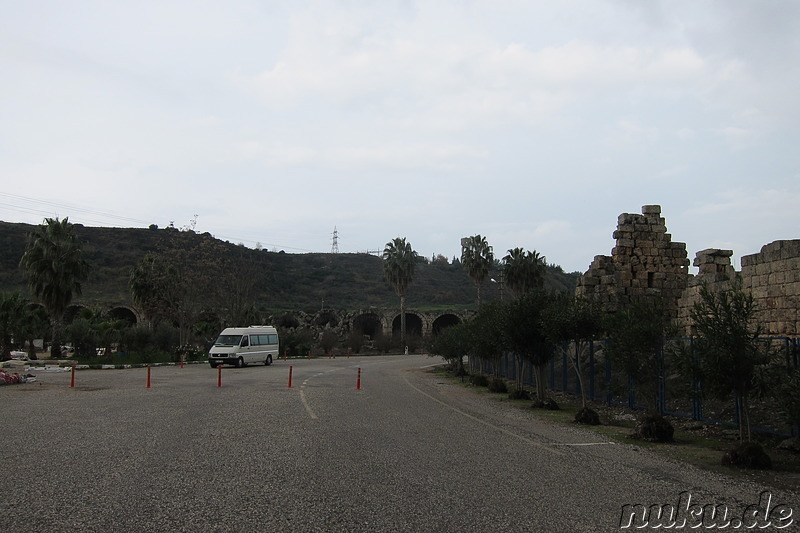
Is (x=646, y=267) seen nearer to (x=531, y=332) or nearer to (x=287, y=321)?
(x=531, y=332)

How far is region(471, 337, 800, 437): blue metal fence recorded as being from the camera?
1244 cm

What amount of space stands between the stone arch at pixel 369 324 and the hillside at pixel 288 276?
696 centimetres

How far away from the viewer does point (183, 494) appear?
7559mm

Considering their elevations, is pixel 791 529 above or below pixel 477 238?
below

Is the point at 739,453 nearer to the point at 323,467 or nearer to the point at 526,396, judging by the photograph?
→ the point at 323,467

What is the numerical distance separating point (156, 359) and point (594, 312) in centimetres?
3322

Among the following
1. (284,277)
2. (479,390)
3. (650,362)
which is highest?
(284,277)

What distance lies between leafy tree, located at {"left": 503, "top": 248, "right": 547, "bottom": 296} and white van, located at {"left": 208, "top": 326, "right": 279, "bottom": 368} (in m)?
26.0

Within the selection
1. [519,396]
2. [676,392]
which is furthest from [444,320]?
[676,392]

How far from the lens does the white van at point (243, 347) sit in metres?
40.0

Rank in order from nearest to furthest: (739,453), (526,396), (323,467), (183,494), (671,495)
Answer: (183,494) < (671,495) < (323,467) < (739,453) < (526,396)

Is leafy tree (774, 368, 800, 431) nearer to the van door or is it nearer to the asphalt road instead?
the asphalt road

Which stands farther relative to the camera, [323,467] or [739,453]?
[739,453]

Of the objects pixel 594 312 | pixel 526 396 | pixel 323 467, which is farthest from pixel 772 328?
pixel 323 467
